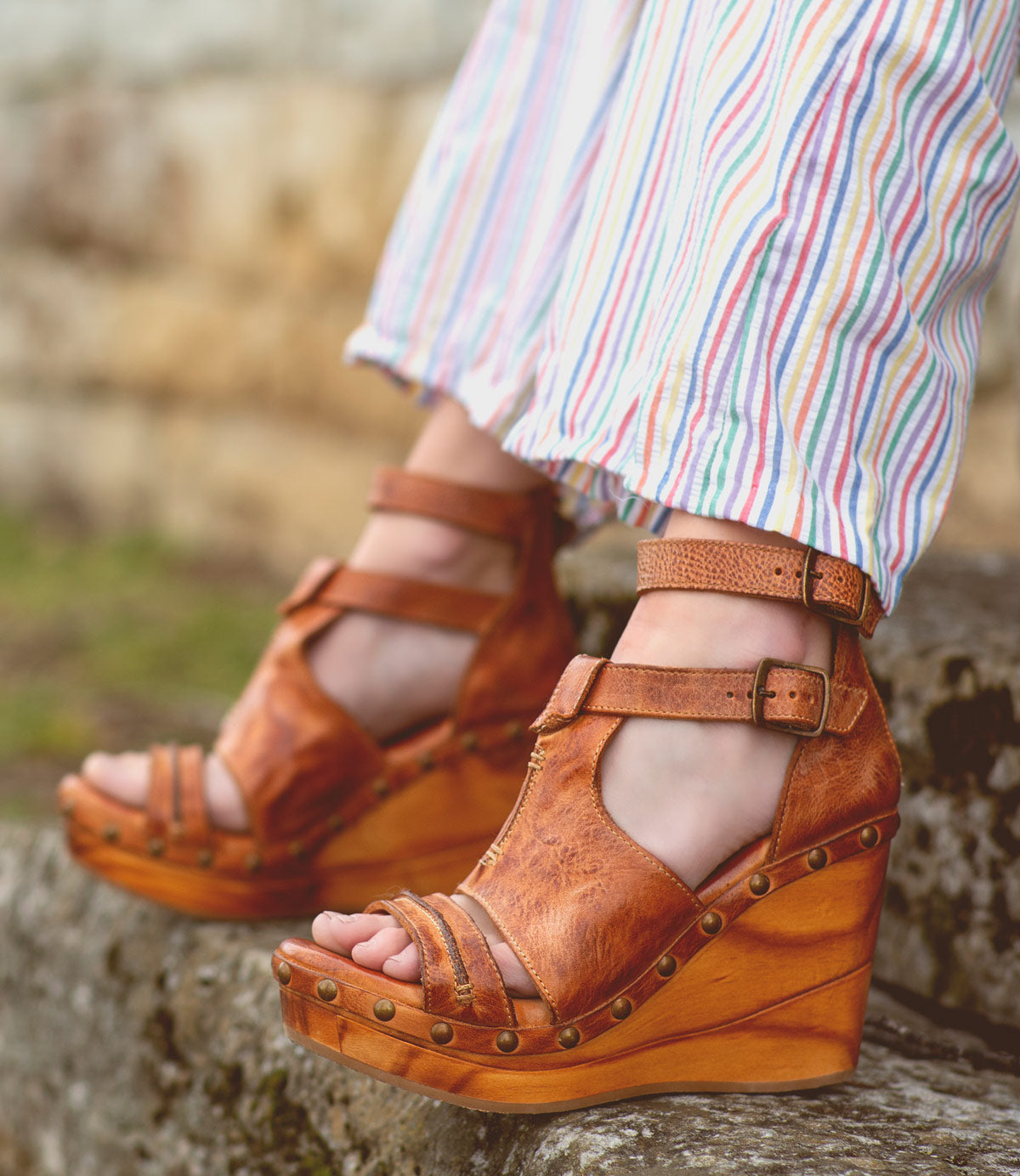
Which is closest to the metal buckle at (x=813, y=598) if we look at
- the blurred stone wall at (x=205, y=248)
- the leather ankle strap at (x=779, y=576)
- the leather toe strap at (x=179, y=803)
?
the leather ankle strap at (x=779, y=576)

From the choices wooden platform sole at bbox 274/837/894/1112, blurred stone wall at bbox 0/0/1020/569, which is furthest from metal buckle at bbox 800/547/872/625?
blurred stone wall at bbox 0/0/1020/569

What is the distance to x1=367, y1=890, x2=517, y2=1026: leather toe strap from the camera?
0.63 metres

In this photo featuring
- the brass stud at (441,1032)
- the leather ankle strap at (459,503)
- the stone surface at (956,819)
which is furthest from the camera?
the leather ankle strap at (459,503)

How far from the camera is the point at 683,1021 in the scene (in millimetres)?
679

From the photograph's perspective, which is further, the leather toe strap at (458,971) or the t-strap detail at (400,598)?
the t-strap detail at (400,598)

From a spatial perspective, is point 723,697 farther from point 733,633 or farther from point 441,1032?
point 441,1032

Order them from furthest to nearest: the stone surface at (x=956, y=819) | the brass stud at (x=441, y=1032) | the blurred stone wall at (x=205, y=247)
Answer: the blurred stone wall at (x=205, y=247) → the stone surface at (x=956, y=819) → the brass stud at (x=441, y=1032)

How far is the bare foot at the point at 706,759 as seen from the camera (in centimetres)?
68

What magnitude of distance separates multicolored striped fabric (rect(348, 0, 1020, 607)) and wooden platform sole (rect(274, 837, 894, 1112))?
0.64ft

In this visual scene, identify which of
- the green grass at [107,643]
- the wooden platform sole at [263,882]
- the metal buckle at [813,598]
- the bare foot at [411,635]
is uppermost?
the metal buckle at [813,598]

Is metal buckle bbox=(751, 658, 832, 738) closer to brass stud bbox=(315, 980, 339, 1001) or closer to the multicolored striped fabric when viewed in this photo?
the multicolored striped fabric

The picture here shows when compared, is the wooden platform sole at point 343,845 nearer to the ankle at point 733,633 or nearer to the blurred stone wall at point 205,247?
the ankle at point 733,633

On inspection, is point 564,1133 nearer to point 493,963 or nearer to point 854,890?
point 493,963

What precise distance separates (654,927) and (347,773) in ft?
1.11
